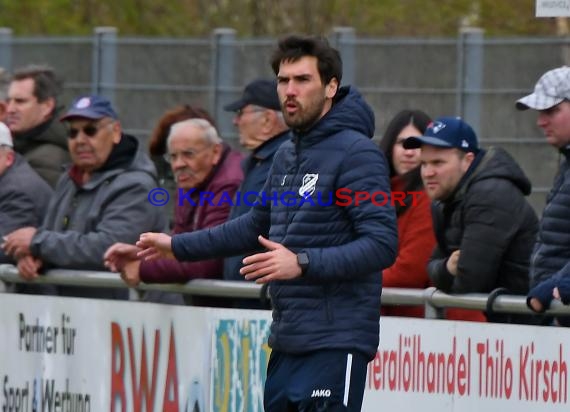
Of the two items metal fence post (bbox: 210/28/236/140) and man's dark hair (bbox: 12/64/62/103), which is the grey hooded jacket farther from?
metal fence post (bbox: 210/28/236/140)

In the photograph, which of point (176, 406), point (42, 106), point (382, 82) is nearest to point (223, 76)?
point (382, 82)

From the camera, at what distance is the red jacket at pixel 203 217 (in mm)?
9719

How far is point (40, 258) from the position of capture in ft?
34.2

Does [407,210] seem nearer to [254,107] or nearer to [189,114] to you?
[254,107]

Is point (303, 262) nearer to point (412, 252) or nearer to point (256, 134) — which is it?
point (412, 252)

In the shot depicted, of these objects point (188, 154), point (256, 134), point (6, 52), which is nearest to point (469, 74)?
point (256, 134)

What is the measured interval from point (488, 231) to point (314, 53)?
1564mm

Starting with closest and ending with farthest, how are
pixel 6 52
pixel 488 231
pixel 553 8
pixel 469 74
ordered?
pixel 553 8
pixel 488 231
pixel 469 74
pixel 6 52

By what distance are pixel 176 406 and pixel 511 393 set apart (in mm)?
2081

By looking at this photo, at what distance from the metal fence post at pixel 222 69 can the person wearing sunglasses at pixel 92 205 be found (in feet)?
12.3

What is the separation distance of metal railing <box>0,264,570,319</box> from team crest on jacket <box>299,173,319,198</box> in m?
1.27

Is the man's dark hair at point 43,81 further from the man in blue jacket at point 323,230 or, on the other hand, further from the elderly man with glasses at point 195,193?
the man in blue jacket at point 323,230

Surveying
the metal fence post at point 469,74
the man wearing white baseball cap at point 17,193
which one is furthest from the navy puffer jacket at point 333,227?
the metal fence post at point 469,74

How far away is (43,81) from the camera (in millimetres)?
12016
